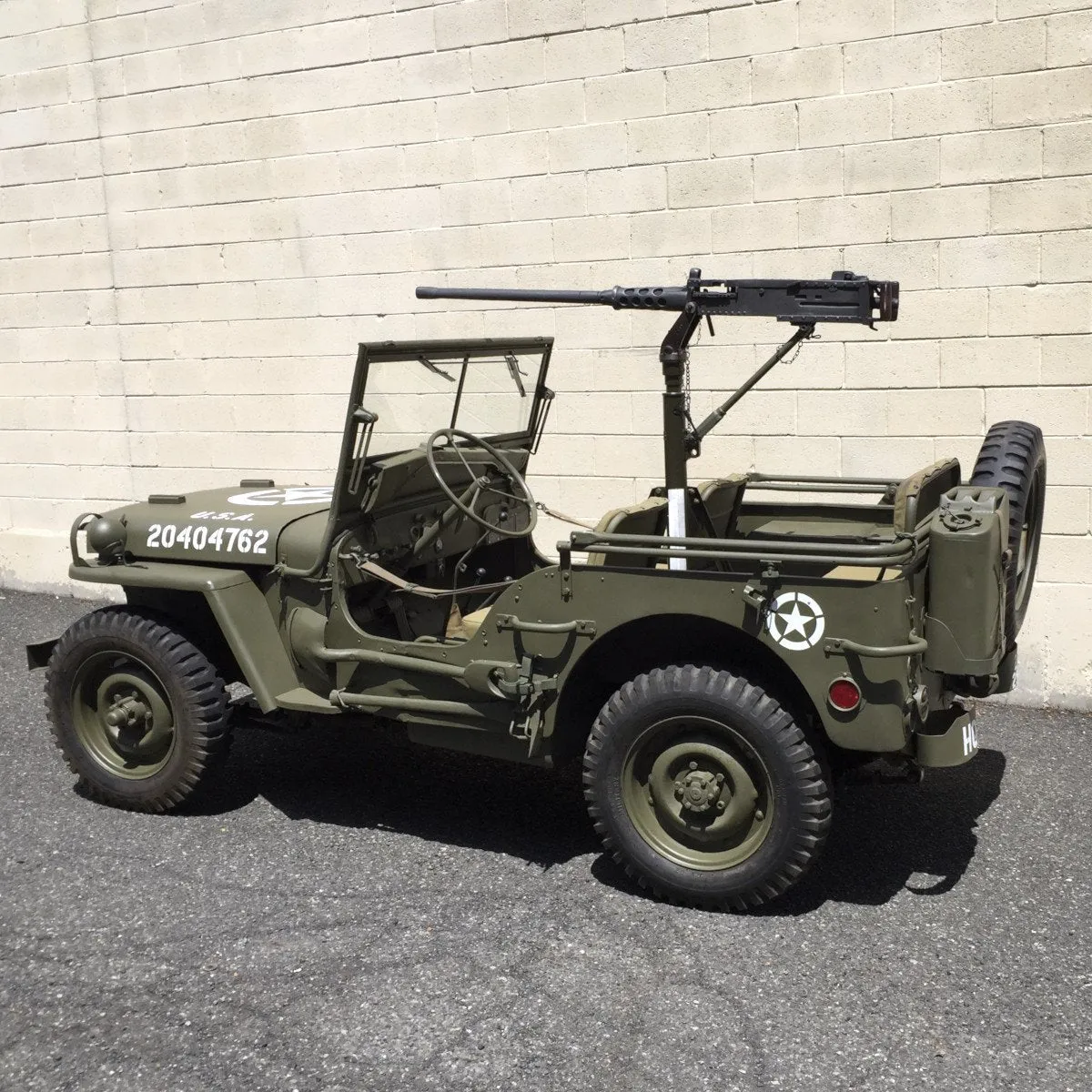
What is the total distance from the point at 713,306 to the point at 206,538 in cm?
199

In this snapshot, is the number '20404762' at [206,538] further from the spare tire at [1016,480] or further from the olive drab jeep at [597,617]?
the spare tire at [1016,480]

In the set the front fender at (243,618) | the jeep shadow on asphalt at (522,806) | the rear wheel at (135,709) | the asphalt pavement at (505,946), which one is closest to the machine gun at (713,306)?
the jeep shadow on asphalt at (522,806)

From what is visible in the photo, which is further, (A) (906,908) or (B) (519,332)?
(B) (519,332)

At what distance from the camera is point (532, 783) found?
4.88 meters

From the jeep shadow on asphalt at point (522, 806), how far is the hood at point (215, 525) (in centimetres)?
85

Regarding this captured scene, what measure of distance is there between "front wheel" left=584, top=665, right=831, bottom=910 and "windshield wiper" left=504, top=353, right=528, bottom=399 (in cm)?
164

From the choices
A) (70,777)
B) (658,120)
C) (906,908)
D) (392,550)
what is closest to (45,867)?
(70,777)

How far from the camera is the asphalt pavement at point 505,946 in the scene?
304 centimetres

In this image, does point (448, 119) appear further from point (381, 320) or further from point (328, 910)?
point (328, 910)

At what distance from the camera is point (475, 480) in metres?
4.53

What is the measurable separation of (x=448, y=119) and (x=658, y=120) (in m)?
1.24

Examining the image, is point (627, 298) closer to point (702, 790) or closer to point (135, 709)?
point (702, 790)

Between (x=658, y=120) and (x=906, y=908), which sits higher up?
(x=658, y=120)

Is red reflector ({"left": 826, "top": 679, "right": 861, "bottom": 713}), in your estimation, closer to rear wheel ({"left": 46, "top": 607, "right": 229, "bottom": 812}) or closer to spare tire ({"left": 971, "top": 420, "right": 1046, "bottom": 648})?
spare tire ({"left": 971, "top": 420, "right": 1046, "bottom": 648})
